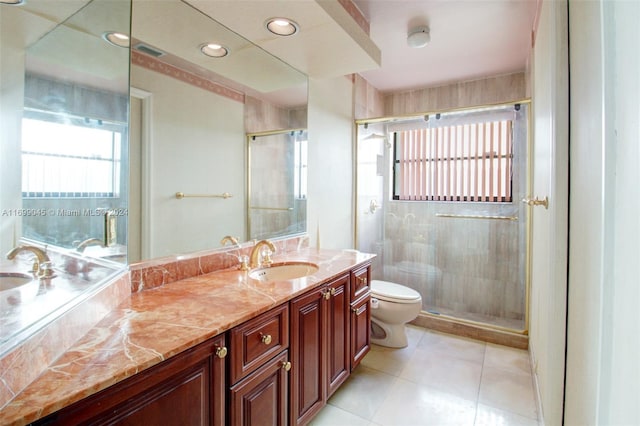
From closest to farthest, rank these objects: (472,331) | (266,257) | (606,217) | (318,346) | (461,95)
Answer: (606,217)
(318,346)
(266,257)
(472,331)
(461,95)

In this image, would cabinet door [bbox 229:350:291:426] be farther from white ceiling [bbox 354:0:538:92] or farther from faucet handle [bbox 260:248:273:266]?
white ceiling [bbox 354:0:538:92]

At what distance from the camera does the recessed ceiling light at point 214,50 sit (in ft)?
5.42

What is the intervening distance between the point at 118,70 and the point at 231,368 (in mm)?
1223

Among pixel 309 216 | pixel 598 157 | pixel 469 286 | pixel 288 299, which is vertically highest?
pixel 598 157

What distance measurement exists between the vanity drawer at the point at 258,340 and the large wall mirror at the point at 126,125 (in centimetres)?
62

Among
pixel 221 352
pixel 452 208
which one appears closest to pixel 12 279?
pixel 221 352

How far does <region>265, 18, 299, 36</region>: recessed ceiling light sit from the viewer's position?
1630 mm

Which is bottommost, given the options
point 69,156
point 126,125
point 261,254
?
point 261,254

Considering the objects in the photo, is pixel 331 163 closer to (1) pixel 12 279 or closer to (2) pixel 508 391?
(2) pixel 508 391

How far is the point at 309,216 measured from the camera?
2.51 meters

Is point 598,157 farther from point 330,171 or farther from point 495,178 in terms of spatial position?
point 495,178

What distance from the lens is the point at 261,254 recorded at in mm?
1938

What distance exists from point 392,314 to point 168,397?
1.89m

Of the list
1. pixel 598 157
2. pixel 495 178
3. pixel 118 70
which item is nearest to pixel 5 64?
pixel 118 70
